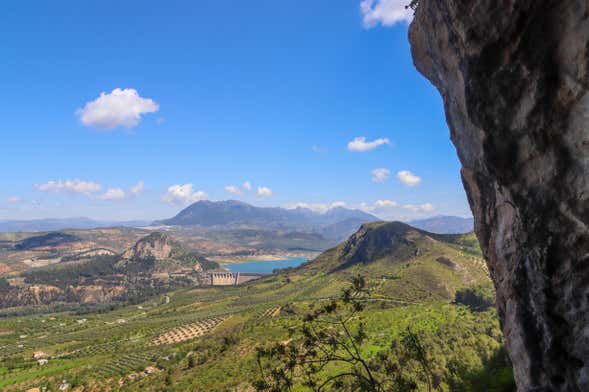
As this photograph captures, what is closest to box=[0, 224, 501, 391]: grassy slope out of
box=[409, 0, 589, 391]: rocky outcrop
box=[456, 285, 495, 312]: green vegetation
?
box=[456, 285, 495, 312]: green vegetation

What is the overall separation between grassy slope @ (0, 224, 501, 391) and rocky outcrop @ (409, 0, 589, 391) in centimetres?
4872

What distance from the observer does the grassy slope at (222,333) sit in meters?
91.7

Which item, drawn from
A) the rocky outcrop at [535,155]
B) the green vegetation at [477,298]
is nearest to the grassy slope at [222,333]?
the green vegetation at [477,298]

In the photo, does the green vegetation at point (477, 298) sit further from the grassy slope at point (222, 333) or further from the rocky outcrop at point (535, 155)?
the rocky outcrop at point (535, 155)

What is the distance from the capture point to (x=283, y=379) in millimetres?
16062

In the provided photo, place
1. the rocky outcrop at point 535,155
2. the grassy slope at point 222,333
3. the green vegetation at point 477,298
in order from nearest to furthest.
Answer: the rocky outcrop at point 535,155
the grassy slope at point 222,333
the green vegetation at point 477,298

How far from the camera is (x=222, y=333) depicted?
131 metres

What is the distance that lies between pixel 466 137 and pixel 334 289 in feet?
552

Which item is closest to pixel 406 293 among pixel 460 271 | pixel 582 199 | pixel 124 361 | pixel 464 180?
pixel 460 271

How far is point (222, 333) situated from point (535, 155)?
133341 mm

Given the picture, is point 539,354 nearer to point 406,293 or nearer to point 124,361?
point 124,361

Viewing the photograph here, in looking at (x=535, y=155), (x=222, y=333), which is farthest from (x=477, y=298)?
(x=535, y=155)

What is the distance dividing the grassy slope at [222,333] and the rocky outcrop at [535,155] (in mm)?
48717

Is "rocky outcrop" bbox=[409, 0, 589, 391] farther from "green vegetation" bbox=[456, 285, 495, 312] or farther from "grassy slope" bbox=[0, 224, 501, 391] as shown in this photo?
"green vegetation" bbox=[456, 285, 495, 312]
